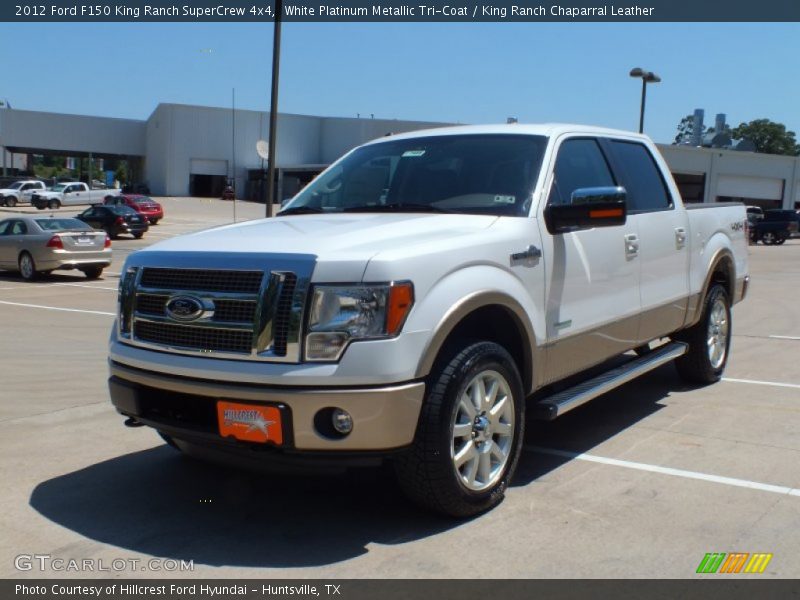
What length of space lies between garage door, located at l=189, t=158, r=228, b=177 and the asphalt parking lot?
63821 millimetres

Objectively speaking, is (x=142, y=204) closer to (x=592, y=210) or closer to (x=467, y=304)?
(x=592, y=210)

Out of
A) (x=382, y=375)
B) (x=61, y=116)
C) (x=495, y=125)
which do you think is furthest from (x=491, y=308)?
(x=61, y=116)

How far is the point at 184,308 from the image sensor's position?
13.4 ft

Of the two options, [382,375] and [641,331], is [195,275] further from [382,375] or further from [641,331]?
[641,331]

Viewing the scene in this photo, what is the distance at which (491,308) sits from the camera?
4.45 metres

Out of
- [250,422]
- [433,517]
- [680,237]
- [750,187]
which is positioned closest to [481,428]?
[433,517]

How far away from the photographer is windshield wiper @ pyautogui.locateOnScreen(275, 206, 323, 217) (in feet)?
17.8

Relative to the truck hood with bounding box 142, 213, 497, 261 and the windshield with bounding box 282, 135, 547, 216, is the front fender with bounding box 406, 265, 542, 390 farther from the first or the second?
the windshield with bounding box 282, 135, 547, 216

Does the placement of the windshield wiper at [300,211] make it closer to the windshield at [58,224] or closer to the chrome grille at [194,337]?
the chrome grille at [194,337]

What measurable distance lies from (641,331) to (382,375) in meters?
2.84

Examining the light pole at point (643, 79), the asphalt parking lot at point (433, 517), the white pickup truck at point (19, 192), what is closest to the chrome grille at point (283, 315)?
the asphalt parking lot at point (433, 517)

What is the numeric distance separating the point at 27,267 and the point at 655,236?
1663cm

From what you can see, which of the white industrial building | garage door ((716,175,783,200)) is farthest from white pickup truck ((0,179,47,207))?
garage door ((716,175,783,200))

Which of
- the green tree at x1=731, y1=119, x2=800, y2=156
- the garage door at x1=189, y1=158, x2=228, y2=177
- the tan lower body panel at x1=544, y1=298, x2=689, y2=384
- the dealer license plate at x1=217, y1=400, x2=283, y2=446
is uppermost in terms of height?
the green tree at x1=731, y1=119, x2=800, y2=156
